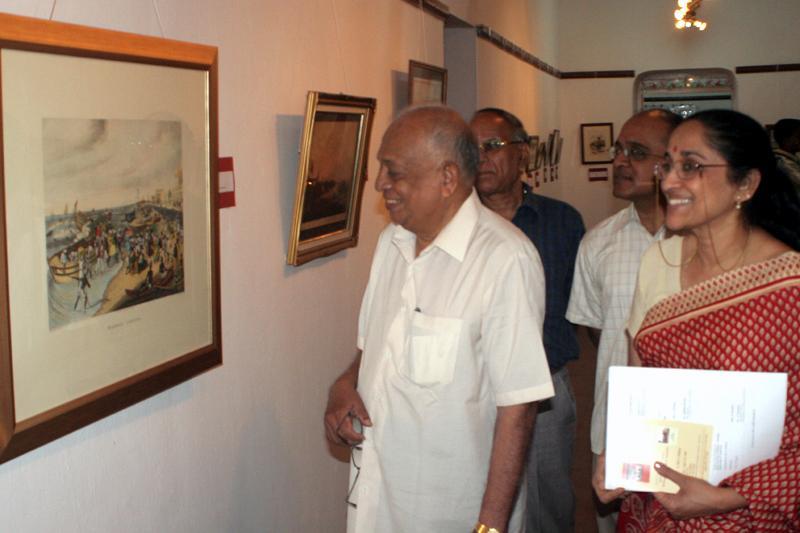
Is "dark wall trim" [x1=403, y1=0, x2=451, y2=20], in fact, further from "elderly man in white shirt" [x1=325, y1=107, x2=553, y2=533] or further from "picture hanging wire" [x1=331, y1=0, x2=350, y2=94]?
"elderly man in white shirt" [x1=325, y1=107, x2=553, y2=533]

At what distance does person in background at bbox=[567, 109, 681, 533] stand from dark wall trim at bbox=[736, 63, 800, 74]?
1197 cm

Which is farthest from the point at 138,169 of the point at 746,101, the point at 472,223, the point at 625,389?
the point at 746,101

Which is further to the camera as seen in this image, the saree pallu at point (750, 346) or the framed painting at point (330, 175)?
the framed painting at point (330, 175)

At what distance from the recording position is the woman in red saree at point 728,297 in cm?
250

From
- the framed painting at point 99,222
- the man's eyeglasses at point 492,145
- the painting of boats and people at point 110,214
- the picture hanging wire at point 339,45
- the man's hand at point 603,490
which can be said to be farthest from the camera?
the man's eyeglasses at point 492,145

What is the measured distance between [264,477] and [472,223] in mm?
1389

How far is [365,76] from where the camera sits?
15.8 ft

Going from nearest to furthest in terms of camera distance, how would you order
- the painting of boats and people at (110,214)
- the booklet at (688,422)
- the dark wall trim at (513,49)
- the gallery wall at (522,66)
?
the painting of boats and people at (110,214) < the booklet at (688,422) < the dark wall trim at (513,49) < the gallery wall at (522,66)

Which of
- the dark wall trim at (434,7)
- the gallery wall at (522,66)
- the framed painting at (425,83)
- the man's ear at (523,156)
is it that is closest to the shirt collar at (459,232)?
the man's ear at (523,156)

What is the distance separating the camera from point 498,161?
4.39 metres

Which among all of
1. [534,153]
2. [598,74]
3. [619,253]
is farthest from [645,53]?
[619,253]

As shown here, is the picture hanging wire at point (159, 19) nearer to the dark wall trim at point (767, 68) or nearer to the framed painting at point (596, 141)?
the framed painting at point (596, 141)

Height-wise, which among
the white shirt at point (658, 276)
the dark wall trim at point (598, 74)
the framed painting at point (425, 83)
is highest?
the dark wall trim at point (598, 74)

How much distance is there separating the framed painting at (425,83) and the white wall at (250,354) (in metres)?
0.53
